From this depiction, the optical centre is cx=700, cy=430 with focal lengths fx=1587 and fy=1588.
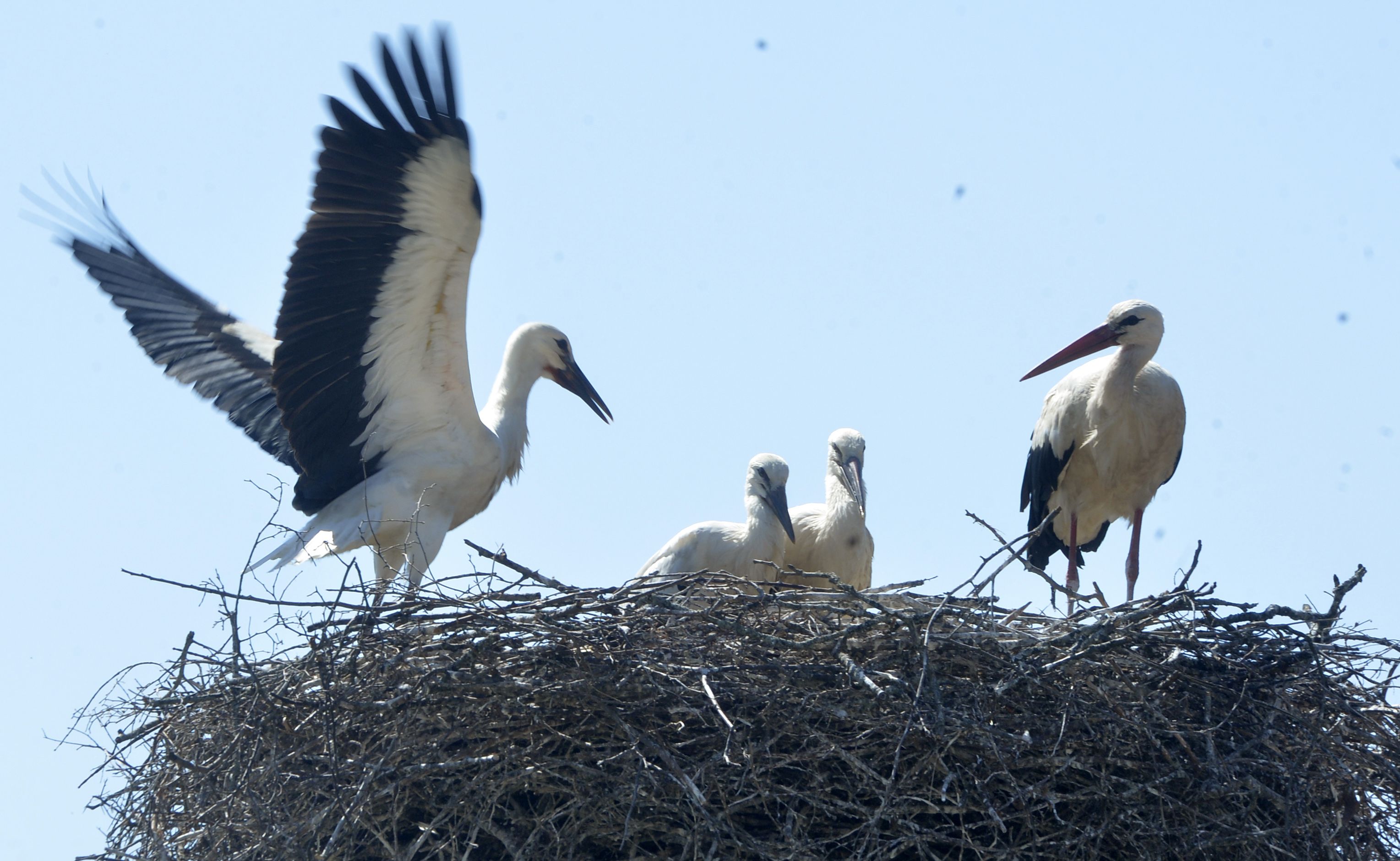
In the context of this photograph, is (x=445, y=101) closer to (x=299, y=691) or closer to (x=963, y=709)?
(x=299, y=691)

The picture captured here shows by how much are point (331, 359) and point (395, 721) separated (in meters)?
1.86

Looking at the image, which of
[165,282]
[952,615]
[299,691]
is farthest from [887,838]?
[165,282]

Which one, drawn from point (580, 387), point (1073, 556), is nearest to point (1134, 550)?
point (1073, 556)

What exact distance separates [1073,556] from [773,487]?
5.03ft

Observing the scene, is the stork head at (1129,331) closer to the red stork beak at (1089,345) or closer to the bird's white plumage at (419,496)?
the red stork beak at (1089,345)

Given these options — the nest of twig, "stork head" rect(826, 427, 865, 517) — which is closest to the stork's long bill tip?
"stork head" rect(826, 427, 865, 517)

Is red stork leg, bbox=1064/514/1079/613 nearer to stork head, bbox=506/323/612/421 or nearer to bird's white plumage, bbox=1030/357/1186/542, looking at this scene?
bird's white plumage, bbox=1030/357/1186/542

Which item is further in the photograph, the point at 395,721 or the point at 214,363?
the point at 214,363

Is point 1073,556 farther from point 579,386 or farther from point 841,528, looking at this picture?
point 579,386

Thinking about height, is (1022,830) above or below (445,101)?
below

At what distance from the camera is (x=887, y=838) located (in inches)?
161

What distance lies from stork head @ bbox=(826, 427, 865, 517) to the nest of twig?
2.34 meters

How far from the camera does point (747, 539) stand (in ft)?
21.1

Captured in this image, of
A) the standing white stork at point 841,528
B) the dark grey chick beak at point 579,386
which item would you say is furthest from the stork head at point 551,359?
the standing white stork at point 841,528
